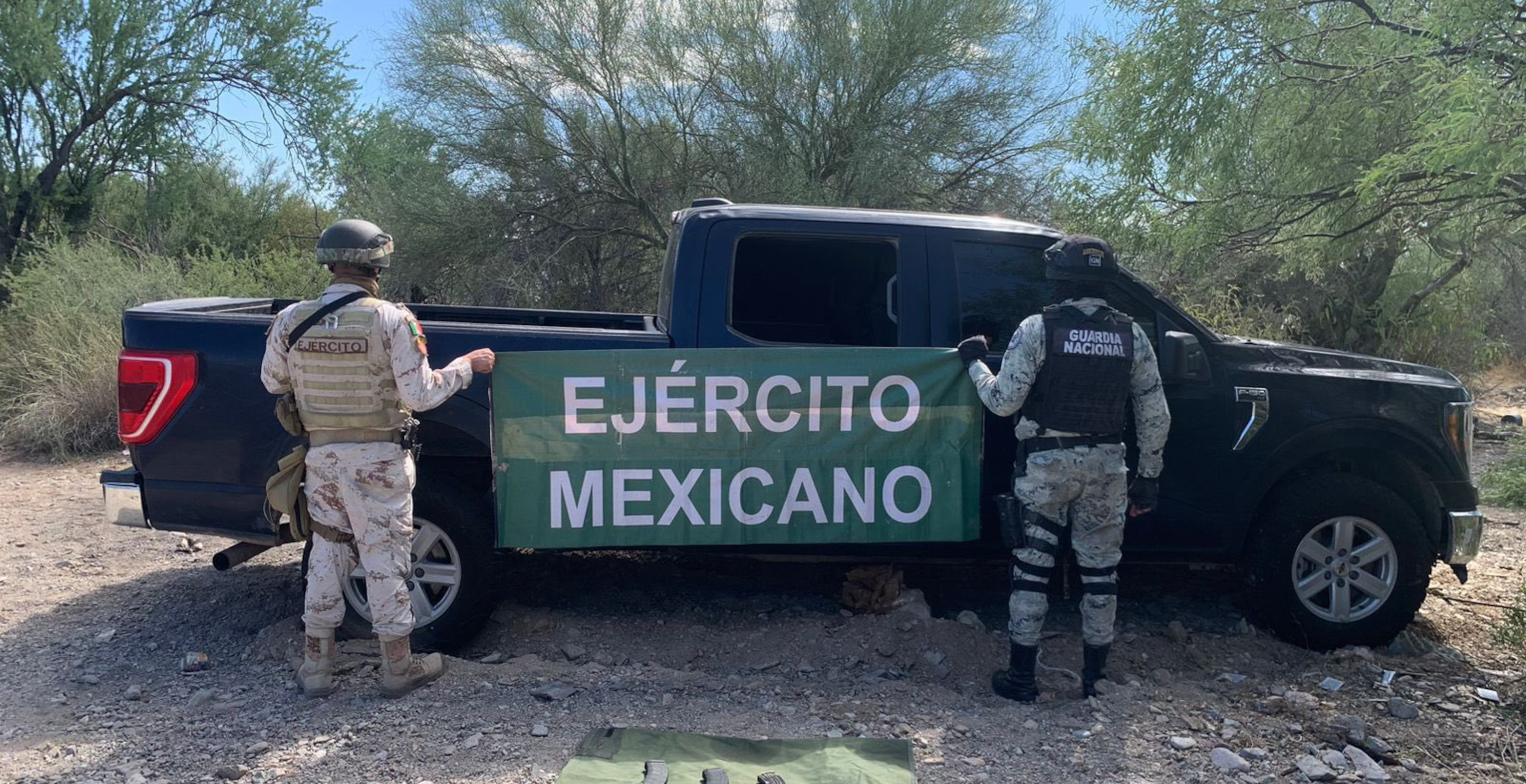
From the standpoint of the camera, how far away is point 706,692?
14.6ft

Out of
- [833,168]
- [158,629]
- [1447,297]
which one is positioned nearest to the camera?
[158,629]

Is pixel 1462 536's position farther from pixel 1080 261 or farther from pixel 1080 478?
pixel 1080 261

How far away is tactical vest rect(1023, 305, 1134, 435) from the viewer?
4.27 metres

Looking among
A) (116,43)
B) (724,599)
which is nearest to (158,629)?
(724,599)

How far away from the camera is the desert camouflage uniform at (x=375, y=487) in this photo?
4145 millimetres

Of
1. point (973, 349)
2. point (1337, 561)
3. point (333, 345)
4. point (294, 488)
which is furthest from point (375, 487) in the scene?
point (1337, 561)

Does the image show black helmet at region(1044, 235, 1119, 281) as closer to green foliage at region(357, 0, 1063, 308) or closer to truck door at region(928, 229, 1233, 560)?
truck door at region(928, 229, 1233, 560)

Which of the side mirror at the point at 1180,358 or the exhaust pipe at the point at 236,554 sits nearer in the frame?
the side mirror at the point at 1180,358

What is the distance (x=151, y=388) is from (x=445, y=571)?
1434 mm

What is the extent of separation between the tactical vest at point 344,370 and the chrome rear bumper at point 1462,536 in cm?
471

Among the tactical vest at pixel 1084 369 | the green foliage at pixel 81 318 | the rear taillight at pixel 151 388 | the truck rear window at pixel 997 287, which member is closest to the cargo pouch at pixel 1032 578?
the tactical vest at pixel 1084 369

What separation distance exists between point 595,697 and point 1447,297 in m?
14.9

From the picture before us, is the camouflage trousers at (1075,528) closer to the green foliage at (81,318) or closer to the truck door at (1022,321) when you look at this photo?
the truck door at (1022,321)

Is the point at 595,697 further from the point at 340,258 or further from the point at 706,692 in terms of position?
the point at 340,258
